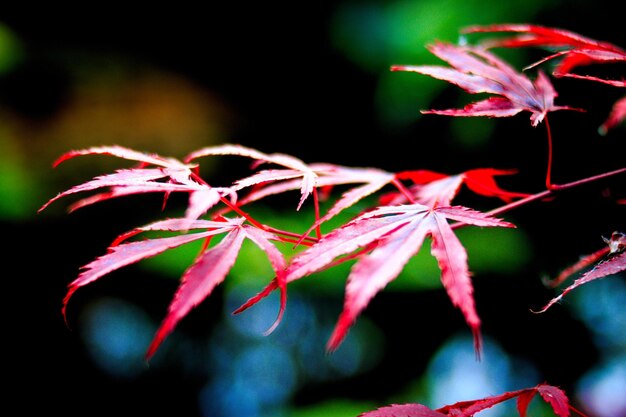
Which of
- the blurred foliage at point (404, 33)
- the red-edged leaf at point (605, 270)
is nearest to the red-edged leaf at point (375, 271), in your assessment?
the red-edged leaf at point (605, 270)

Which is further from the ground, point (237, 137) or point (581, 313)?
point (237, 137)

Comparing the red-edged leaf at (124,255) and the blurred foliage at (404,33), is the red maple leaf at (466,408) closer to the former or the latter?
the red-edged leaf at (124,255)

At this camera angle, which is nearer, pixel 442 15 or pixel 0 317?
pixel 442 15

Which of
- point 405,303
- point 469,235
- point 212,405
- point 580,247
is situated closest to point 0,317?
point 212,405

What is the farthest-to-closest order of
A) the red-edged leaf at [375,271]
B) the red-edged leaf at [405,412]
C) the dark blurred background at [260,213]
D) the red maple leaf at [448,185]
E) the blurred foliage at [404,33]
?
the dark blurred background at [260,213], the blurred foliage at [404,33], the red maple leaf at [448,185], the red-edged leaf at [405,412], the red-edged leaf at [375,271]

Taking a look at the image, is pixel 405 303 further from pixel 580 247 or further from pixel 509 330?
pixel 580 247

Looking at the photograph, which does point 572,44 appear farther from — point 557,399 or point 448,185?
point 557,399

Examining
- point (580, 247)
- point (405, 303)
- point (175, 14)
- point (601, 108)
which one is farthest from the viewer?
point (175, 14)
